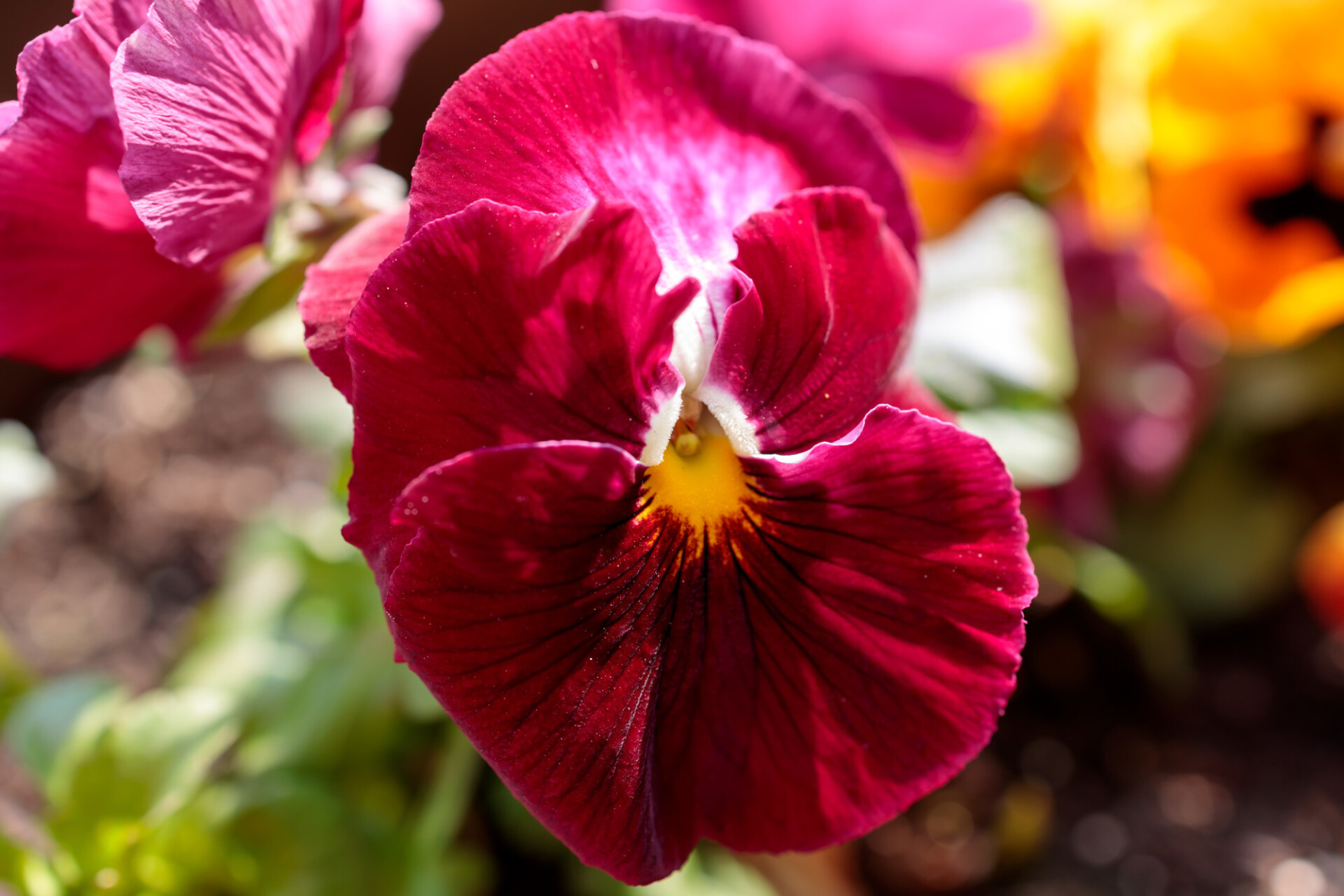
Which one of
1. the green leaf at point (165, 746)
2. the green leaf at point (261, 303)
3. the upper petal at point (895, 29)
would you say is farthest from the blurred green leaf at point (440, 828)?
the upper petal at point (895, 29)

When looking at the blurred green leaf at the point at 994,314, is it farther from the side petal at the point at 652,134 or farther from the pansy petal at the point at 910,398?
the side petal at the point at 652,134

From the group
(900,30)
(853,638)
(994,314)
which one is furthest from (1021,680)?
(853,638)

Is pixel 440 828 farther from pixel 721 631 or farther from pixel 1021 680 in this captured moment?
pixel 1021 680

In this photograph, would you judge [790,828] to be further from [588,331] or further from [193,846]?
[193,846]

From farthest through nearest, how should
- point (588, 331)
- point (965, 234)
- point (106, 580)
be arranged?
point (106, 580), point (965, 234), point (588, 331)

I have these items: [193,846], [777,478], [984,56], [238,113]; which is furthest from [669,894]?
[984,56]

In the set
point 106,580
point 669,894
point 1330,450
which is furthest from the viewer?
point 1330,450
